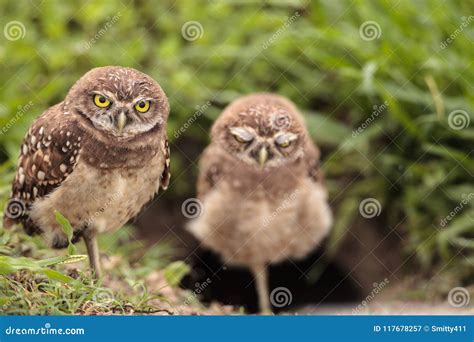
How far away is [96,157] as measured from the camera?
300 cm

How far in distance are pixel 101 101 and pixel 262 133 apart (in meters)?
1.36

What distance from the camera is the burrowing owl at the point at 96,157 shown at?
289 cm

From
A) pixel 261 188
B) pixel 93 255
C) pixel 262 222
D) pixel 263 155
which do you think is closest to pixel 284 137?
pixel 263 155

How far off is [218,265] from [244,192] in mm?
880

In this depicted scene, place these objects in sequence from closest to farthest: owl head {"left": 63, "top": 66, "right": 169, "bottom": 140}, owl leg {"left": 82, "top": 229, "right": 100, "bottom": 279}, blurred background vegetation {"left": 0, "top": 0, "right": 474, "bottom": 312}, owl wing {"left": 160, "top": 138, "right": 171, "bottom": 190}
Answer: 1. owl head {"left": 63, "top": 66, "right": 169, "bottom": 140}
2. owl wing {"left": 160, "top": 138, "right": 171, "bottom": 190}
3. owl leg {"left": 82, "top": 229, "right": 100, "bottom": 279}
4. blurred background vegetation {"left": 0, "top": 0, "right": 474, "bottom": 312}

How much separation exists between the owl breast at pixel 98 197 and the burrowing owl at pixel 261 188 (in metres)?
1.09

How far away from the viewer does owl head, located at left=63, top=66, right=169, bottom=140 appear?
2852 mm

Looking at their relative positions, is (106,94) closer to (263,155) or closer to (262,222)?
(263,155)

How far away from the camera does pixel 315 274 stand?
5.66 meters

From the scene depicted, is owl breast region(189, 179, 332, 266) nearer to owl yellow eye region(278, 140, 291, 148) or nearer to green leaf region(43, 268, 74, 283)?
owl yellow eye region(278, 140, 291, 148)

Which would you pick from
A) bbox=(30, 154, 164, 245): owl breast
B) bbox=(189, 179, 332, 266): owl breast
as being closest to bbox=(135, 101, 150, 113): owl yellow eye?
bbox=(30, 154, 164, 245): owl breast

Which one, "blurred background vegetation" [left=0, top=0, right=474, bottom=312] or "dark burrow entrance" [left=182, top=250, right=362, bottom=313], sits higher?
"blurred background vegetation" [left=0, top=0, right=474, bottom=312]

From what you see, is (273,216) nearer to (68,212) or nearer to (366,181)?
(366,181)

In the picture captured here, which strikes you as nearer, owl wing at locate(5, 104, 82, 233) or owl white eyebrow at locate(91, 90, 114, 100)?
owl white eyebrow at locate(91, 90, 114, 100)
